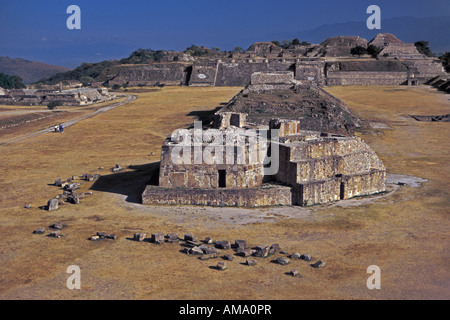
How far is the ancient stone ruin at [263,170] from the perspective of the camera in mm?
16609

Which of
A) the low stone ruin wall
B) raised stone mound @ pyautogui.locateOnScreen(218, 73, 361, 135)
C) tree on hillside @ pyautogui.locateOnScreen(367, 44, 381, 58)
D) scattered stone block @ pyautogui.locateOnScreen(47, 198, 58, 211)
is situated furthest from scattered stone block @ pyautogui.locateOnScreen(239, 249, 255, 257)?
tree on hillside @ pyautogui.locateOnScreen(367, 44, 381, 58)

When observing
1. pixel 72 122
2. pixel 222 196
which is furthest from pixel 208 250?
pixel 72 122

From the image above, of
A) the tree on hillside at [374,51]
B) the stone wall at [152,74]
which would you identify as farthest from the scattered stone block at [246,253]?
the tree on hillside at [374,51]

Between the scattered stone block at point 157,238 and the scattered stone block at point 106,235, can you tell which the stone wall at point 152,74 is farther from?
the scattered stone block at point 157,238

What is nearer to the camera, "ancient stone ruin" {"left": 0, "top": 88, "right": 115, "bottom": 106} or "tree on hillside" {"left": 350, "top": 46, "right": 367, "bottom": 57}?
"ancient stone ruin" {"left": 0, "top": 88, "right": 115, "bottom": 106}

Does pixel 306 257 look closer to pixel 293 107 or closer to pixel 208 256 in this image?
pixel 208 256

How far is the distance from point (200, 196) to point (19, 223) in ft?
20.1

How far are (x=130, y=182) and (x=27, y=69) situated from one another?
486 feet

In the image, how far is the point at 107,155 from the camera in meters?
26.0

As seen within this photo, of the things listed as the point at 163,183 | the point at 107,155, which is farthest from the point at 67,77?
the point at 163,183

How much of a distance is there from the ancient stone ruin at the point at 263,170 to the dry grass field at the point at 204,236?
21.1 inches

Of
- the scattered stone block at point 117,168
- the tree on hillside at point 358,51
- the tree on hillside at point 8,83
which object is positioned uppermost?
the tree on hillside at point 358,51

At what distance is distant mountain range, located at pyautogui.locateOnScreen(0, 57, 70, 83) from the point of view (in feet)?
473

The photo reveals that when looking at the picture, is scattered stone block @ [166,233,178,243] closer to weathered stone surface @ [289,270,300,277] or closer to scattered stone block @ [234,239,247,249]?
scattered stone block @ [234,239,247,249]
